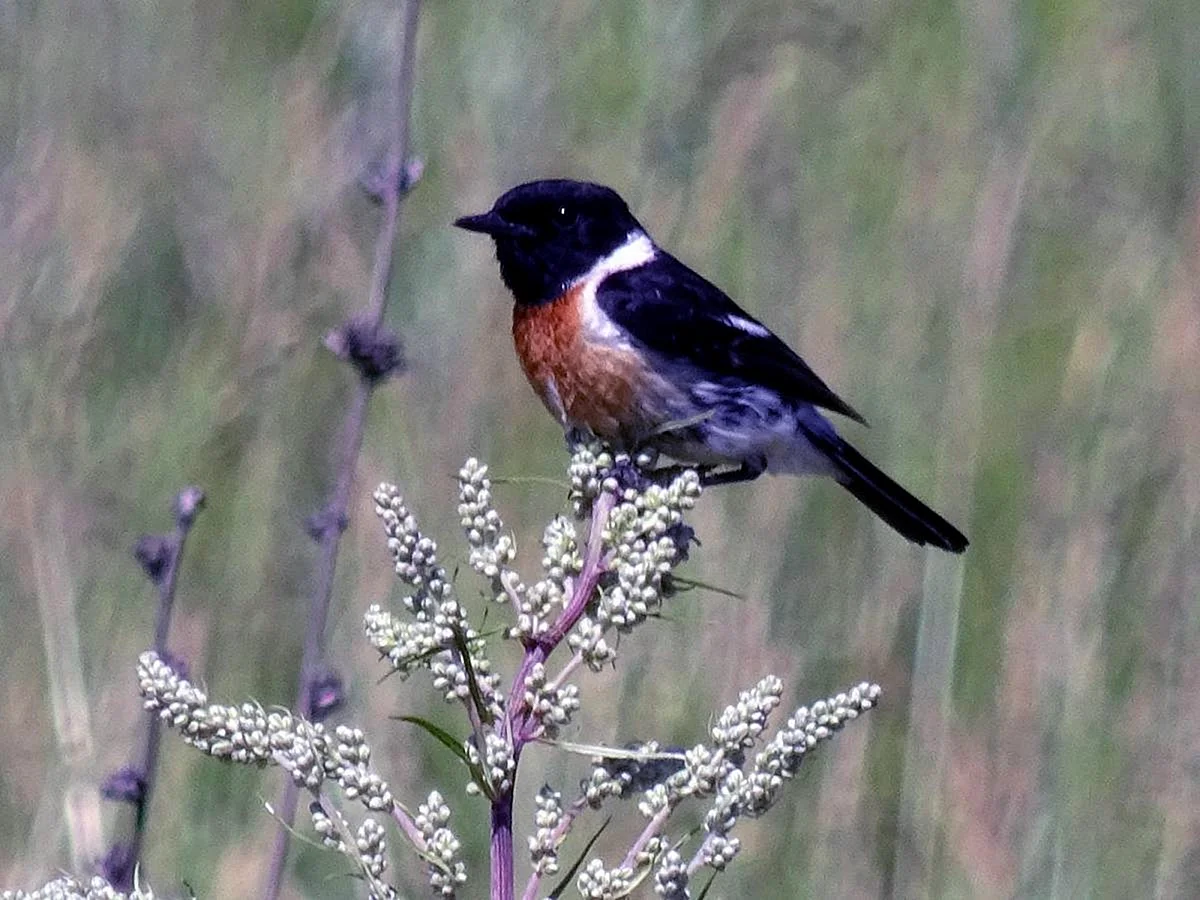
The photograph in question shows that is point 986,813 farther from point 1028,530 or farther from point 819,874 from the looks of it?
point 1028,530

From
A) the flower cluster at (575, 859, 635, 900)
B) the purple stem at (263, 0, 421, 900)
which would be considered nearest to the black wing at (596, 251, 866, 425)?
the purple stem at (263, 0, 421, 900)

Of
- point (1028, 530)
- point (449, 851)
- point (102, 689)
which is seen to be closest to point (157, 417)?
point (102, 689)

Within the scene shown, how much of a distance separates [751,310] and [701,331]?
0.94 metres

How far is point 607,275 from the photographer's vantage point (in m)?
3.82

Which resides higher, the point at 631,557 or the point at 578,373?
the point at 578,373

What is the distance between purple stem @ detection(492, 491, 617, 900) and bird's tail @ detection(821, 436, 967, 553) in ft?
5.60

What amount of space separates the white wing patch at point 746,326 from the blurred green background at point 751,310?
439 mm

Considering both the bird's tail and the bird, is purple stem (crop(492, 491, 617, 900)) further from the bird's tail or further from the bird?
the bird's tail

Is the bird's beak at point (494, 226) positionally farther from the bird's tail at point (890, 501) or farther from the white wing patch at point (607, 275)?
the bird's tail at point (890, 501)

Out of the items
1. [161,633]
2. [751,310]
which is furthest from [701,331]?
[161,633]

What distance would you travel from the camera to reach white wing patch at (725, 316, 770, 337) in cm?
386

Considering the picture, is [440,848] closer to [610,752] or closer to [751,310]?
[610,752]

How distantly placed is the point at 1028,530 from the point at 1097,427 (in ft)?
0.91

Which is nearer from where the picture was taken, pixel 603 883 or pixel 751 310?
pixel 603 883
